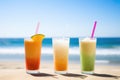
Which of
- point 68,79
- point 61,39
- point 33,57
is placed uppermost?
point 61,39

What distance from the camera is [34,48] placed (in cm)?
364

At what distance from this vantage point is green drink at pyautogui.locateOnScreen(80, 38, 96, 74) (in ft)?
11.9

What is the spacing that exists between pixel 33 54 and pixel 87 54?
66 centimetres

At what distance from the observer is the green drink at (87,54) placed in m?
3.63

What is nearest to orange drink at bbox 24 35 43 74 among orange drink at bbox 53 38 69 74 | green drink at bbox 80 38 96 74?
orange drink at bbox 53 38 69 74

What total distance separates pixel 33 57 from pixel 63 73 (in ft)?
1.34

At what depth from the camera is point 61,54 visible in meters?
3.65

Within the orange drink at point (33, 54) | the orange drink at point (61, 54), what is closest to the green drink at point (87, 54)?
the orange drink at point (61, 54)

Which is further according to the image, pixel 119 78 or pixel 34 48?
pixel 34 48

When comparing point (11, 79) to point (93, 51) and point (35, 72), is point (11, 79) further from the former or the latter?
point (93, 51)

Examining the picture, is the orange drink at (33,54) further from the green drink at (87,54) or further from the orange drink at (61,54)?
the green drink at (87,54)

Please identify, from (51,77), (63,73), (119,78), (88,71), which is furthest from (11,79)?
(119,78)

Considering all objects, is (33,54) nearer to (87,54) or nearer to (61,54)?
(61,54)

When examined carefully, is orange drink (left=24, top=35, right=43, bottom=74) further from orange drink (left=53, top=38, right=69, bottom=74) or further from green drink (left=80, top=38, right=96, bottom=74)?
green drink (left=80, top=38, right=96, bottom=74)
